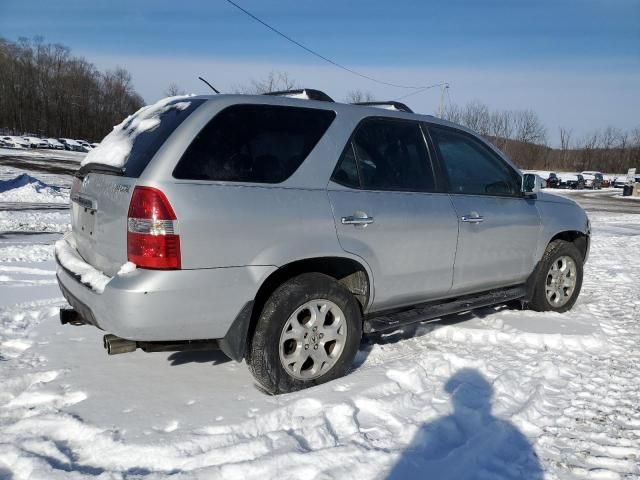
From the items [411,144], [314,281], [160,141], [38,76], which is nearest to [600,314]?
[411,144]

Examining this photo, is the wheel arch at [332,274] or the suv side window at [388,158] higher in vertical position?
the suv side window at [388,158]

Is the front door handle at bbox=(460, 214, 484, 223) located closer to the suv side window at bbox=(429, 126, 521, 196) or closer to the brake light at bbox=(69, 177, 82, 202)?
the suv side window at bbox=(429, 126, 521, 196)

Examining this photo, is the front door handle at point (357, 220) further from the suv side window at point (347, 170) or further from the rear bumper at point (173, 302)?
the rear bumper at point (173, 302)

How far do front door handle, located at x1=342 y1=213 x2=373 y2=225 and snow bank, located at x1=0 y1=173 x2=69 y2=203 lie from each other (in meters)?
12.8

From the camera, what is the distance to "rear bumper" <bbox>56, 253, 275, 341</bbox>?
2.63m

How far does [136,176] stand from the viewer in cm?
276

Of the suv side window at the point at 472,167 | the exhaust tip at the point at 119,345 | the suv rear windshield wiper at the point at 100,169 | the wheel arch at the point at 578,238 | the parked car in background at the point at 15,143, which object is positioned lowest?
the exhaust tip at the point at 119,345

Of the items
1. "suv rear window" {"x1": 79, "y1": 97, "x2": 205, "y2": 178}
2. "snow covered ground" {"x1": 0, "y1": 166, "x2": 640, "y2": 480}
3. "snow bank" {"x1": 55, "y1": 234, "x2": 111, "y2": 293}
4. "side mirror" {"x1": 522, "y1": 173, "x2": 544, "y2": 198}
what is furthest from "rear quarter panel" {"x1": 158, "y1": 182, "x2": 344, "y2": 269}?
"side mirror" {"x1": 522, "y1": 173, "x2": 544, "y2": 198}

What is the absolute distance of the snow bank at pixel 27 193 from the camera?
13672mm

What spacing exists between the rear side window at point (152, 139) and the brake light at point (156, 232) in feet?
0.71

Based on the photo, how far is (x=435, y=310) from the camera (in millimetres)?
3932

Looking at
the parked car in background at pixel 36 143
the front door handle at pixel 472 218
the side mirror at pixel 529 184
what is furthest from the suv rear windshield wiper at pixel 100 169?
the parked car in background at pixel 36 143

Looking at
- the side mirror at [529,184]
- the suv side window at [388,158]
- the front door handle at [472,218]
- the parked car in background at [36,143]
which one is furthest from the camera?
the parked car in background at [36,143]

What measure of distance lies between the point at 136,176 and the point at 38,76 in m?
99.2
